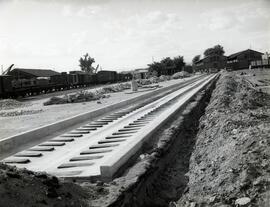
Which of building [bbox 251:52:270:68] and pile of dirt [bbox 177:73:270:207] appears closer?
pile of dirt [bbox 177:73:270:207]

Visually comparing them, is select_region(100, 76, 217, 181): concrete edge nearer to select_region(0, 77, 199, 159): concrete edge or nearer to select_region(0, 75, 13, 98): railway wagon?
select_region(0, 77, 199, 159): concrete edge

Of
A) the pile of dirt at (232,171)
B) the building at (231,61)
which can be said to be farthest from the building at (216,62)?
the pile of dirt at (232,171)

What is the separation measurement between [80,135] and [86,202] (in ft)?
19.4

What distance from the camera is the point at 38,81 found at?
5569 cm

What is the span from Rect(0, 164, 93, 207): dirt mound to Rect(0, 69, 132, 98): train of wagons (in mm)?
33378

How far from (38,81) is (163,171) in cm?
5027

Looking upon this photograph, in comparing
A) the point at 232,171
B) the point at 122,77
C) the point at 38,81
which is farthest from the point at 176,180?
the point at 122,77

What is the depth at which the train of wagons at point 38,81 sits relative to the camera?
3881 centimetres

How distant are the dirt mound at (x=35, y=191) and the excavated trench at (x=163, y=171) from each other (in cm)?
55

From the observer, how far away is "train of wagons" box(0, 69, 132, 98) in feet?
127

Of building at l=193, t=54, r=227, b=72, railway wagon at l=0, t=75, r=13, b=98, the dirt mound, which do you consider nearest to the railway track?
the dirt mound

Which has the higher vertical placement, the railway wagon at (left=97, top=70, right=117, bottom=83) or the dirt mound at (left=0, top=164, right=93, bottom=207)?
the railway wagon at (left=97, top=70, right=117, bottom=83)

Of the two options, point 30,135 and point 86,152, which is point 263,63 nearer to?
point 30,135

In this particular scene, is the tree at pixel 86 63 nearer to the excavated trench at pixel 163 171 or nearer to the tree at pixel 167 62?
the tree at pixel 167 62
